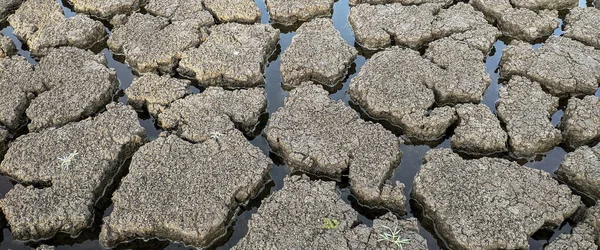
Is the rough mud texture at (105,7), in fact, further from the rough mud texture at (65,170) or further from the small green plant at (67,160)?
the small green plant at (67,160)

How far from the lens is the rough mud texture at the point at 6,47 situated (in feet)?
19.9

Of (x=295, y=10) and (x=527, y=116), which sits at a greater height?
(x=295, y=10)

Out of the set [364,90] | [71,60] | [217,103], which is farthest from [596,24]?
[71,60]

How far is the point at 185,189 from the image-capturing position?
4.41m

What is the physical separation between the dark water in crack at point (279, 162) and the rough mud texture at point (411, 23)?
0.23 meters

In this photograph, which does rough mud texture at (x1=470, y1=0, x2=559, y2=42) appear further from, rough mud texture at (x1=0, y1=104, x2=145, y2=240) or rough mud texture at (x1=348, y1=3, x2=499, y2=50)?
rough mud texture at (x1=0, y1=104, x2=145, y2=240)

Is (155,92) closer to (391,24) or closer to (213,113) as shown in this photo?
(213,113)

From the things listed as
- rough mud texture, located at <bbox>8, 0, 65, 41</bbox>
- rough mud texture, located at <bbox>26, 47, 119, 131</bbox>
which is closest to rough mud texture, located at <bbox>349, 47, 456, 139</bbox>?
rough mud texture, located at <bbox>26, 47, 119, 131</bbox>

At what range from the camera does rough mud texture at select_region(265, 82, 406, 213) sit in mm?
4520

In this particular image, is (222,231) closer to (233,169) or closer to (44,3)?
(233,169)

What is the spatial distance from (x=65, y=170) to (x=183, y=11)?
114 inches

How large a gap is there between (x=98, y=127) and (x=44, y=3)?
2.91 metres

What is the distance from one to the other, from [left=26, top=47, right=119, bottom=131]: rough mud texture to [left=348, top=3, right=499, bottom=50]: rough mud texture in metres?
3.24

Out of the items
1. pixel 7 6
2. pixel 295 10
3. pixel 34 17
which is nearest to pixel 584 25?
pixel 295 10
